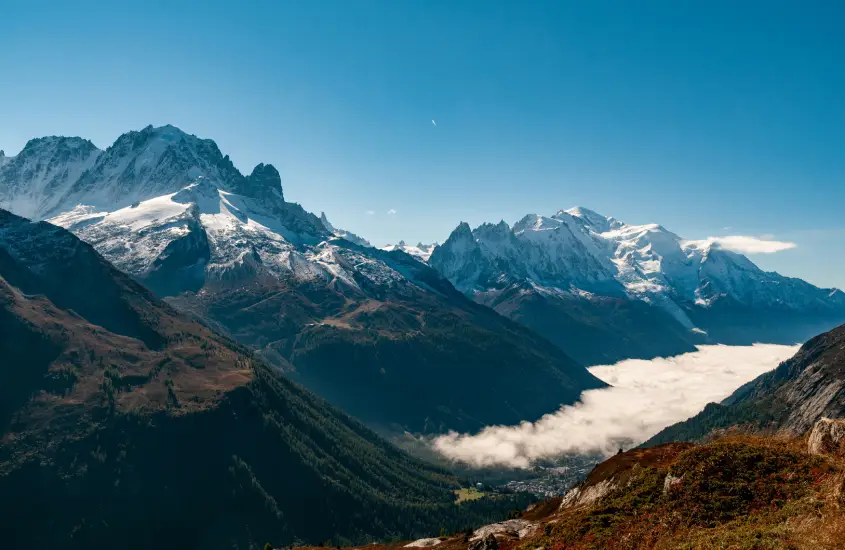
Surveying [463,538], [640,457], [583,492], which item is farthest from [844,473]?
[463,538]

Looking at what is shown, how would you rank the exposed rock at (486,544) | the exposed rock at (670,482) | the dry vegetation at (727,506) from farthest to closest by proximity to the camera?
the exposed rock at (486,544) → the exposed rock at (670,482) → the dry vegetation at (727,506)

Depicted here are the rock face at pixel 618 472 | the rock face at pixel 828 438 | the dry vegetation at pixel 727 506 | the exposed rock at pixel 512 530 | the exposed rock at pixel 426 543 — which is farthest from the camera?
the exposed rock at pixel 426 543

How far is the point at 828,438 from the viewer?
5197 cm

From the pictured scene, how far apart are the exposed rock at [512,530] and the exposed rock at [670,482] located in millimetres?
20439

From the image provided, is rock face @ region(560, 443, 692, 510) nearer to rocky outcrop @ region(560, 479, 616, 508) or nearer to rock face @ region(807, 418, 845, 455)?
rocky outcrop @ region(560, 479, 616, 508)

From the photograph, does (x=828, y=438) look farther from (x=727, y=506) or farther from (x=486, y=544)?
(x=486, y=544)

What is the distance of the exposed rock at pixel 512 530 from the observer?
6894 centimetres

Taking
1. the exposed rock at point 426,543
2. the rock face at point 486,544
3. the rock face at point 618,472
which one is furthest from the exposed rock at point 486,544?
the exposed rock at point 426,543

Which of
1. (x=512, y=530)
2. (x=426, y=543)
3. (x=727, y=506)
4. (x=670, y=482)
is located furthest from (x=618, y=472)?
(x=426, y=543)

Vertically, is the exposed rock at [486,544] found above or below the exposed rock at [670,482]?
below

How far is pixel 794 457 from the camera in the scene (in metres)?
50.8

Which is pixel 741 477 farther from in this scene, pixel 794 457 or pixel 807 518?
pixel 807 518

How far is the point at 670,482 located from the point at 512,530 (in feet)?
91.3

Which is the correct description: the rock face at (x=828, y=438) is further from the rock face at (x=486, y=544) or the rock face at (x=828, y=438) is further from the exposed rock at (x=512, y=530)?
the rock face at (x=486, y=544)
